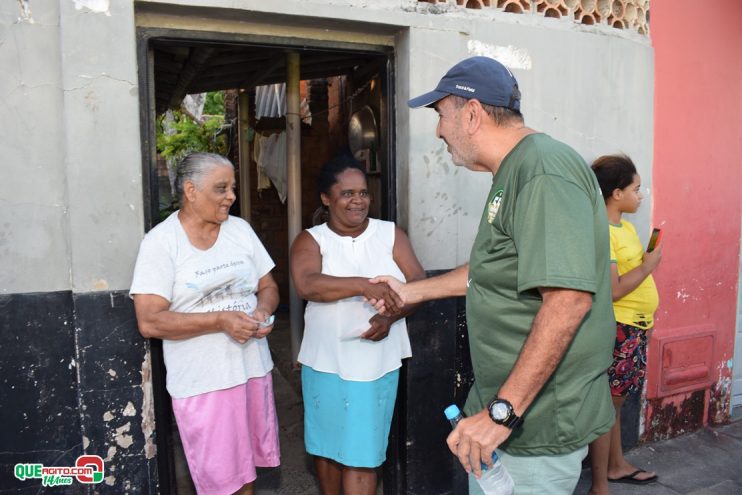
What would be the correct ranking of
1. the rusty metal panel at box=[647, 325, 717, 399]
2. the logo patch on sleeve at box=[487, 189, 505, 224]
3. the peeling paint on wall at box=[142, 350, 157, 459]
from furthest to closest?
the rusty metal panel at box=[647, 325, 717, 399] < the peeling paint on wall at box=[142, 350, 157, 459] < the logo patch on sleeve at box=[487, 189, 505, 224]

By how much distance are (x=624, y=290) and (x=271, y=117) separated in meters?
5.99

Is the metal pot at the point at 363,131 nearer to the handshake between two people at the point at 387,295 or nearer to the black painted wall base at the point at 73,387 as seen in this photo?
the handshake between two people at the point at 387,295

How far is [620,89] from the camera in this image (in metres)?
3.77

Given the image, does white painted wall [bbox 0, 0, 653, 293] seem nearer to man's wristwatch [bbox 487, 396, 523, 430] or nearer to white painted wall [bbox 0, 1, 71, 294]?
white painted wall [bbox 0, 1, 71, 294]

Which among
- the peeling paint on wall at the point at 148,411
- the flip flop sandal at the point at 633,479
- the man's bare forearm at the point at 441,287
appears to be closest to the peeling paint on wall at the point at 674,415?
the flip flop sandal at the point at 633,479

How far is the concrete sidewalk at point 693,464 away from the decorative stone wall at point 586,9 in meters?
2.91

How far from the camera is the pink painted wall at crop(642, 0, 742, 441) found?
4.02 m

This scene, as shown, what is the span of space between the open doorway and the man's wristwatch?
1741 millimetres

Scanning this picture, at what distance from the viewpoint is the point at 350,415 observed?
9.43 ft

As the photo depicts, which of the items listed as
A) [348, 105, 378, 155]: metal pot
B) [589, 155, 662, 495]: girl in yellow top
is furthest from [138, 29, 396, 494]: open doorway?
[589, 155, 662, 495]: girl in yellow top

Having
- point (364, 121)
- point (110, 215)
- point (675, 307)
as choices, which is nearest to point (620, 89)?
point (675, 307)

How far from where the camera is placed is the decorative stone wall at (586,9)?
3.36m

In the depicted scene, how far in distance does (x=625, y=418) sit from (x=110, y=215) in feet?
11.7

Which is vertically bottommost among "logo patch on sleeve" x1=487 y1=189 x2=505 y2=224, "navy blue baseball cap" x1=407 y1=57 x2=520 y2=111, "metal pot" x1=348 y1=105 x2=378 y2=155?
"logo patch on sleeve" x1=487 y1=189 x2=505 y2=224
